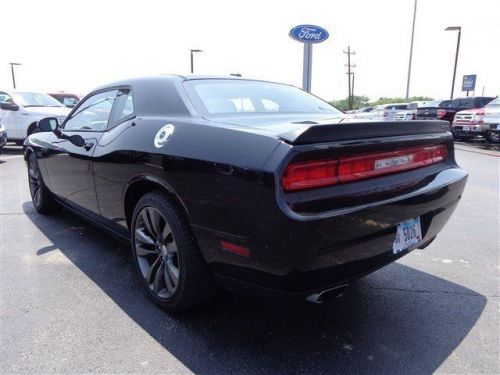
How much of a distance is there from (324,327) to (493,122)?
1383cm

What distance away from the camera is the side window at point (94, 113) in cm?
330

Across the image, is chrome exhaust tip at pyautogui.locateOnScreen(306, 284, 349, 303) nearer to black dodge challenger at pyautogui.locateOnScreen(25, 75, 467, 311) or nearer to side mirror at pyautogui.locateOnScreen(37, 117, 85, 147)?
black dodge challenger at pyautogui.locateOnScreen(25, 75, 467, 311)

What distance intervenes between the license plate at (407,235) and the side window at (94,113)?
2.32 meters

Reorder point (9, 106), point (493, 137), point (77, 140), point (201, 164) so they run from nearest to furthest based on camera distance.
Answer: point (201, 164) → point (77, 140) → point (9, 106) → point (493, 137)

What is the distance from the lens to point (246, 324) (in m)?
2.44

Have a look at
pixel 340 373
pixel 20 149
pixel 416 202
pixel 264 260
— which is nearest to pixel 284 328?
pixel 340 373

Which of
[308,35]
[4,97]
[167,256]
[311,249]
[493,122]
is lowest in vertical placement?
[167,256]

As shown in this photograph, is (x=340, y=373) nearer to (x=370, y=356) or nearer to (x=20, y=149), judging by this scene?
(x=370, y=356)

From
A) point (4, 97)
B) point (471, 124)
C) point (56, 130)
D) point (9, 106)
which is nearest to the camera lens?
point (56, 130)

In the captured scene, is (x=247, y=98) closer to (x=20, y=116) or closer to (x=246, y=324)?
(x=246, y=324)

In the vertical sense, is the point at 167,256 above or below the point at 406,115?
below

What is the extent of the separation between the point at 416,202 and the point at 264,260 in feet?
3.16

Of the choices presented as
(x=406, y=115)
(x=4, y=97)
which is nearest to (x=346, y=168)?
(x=4, y=97)

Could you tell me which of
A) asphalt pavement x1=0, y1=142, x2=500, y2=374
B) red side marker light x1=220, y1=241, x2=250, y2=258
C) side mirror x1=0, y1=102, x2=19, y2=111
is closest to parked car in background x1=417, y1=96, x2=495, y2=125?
side mirror x1=0, y1=102, x2=19, y2=111
